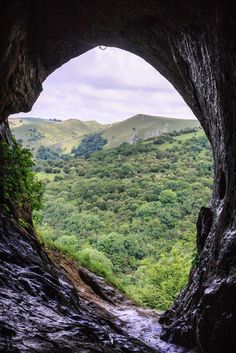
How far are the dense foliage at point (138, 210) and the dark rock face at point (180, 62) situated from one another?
411 inches

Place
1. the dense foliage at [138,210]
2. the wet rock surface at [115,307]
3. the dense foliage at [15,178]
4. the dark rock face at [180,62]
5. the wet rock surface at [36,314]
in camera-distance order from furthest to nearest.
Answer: the dense foliage at [138,210] < the dense foliage at [15,178] < the wet rock surface at [115,307] < the dark rock face at [180,62] < the wet rock surface at [36,314]

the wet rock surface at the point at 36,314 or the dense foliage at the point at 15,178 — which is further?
the dense foliage at the point at 15,178

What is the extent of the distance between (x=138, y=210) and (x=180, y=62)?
76114mm

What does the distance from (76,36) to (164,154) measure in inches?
5087

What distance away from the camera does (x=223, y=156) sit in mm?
10609

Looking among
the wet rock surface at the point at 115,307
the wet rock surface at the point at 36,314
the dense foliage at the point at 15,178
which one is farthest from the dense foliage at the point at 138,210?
the wet rock surface at the point at 36,314

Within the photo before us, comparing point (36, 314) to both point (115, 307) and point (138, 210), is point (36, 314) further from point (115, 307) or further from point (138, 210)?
point (138, 210)

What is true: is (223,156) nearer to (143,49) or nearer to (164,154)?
(143,49)

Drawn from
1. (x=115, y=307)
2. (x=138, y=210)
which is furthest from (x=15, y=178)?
(x=138, y=210)

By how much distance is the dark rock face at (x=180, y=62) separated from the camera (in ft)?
27.0

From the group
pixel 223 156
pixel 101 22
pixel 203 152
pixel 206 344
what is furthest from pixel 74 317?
pixel 203 152

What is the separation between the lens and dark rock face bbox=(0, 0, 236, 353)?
8227mm

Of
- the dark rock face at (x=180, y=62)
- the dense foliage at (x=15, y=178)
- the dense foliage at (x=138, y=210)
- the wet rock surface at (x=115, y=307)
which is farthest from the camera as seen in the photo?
the dense foliage at (x=138, y=210)

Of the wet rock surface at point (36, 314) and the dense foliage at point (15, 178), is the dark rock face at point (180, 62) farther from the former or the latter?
the dense foliage at point (15, 178)
